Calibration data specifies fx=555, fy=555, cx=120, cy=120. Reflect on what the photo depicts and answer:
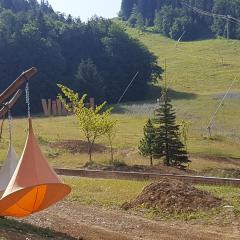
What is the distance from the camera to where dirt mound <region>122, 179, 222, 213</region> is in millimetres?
22266

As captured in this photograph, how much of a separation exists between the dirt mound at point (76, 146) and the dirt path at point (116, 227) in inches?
861

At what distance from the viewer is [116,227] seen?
19.8 metres

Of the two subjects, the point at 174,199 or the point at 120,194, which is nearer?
the point at 174,199

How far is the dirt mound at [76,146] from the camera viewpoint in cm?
4422

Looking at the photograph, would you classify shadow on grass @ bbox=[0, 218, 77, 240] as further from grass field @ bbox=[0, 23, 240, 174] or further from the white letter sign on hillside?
the white letter sign on hillside

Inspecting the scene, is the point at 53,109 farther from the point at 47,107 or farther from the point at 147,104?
the point at 147,104

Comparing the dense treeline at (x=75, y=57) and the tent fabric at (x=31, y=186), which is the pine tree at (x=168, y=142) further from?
the dense treeline at (x=75, y=57)

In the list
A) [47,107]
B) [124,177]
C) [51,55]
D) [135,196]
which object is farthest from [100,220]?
[51,55]

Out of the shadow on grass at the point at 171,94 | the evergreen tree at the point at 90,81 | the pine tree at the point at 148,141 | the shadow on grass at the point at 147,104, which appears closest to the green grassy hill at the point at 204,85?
the shadow on grass at the point at 171,94

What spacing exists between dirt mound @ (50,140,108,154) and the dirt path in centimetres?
2187

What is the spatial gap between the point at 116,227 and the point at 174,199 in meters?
3.79

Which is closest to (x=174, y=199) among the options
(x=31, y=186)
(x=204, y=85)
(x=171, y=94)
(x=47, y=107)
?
(x=31, y=186)

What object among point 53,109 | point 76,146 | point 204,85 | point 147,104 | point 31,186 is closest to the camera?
point 31,186

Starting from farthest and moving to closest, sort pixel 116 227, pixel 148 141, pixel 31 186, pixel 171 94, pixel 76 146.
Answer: pixel 171 94
pixel 76 146
pixel 148 141
pixel 116 227
pixel 31 186
